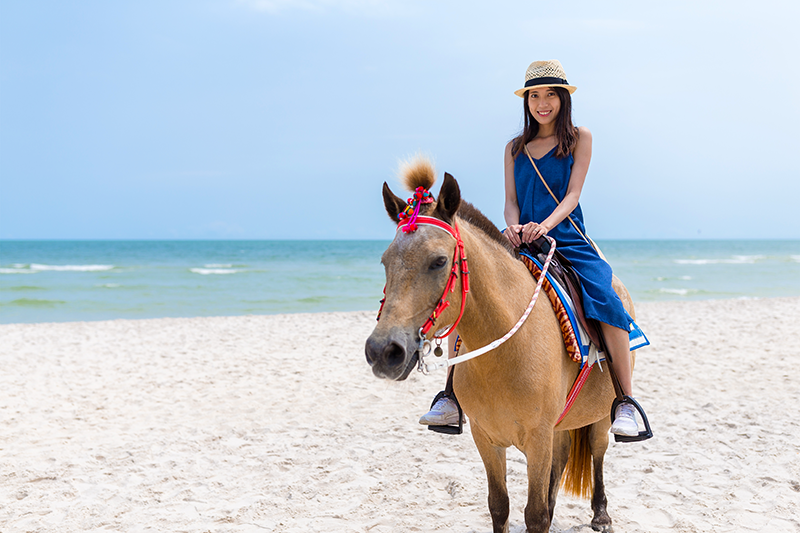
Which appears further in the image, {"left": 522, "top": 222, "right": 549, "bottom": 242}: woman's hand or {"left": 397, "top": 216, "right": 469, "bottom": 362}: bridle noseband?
{"left": 522, "top": 222, "right": 549, "bottom": 242}: woman's hand

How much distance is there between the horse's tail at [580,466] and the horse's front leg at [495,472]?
30.0 inches

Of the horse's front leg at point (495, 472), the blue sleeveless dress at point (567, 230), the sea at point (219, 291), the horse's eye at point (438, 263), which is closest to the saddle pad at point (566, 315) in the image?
the blue sleeveless dress at point (567, 230)

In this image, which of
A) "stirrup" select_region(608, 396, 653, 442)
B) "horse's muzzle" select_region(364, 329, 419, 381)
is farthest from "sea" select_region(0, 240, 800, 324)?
"horse's muzzle" select_region(364, 329, 419, 381)

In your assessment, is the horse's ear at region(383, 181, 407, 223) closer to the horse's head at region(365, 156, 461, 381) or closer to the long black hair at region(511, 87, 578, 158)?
the horse's head at region(365, 156, 461, 381)

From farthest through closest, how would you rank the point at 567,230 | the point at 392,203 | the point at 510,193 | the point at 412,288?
the point at 510,193 < the point at 567,230 < the point at 392,203 < the point at 412,288

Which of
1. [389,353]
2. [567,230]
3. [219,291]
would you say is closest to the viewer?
[389,353]

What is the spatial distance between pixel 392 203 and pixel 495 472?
1.38m

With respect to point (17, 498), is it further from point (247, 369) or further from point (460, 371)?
point (247, 369)

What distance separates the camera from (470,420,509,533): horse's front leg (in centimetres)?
247

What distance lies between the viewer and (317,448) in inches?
179

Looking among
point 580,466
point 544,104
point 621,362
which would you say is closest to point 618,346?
point 621,362

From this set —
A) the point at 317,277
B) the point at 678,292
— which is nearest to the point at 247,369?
the point at 678,292

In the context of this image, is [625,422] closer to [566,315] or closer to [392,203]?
[566,315]

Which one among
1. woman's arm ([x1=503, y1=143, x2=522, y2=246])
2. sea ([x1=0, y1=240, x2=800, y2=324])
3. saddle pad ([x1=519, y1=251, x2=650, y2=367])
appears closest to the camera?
saddle pad ([x1=519, y1=251, x2=650, y2=367])
